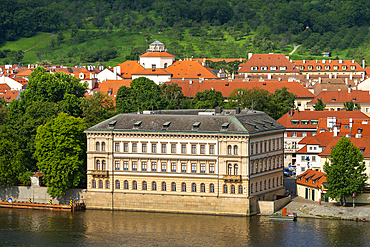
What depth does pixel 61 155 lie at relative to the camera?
4478 inches

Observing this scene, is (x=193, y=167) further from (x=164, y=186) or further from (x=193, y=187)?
(x=164, y=186)

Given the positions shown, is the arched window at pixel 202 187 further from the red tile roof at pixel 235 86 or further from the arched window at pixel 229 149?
the red tile roof at pixel 235 86

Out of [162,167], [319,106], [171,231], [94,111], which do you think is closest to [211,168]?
[162,167]

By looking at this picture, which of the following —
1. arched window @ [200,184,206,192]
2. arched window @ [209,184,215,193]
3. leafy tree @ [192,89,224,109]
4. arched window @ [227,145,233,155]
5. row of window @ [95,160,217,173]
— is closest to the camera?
arched window @ [227,145,233,155]

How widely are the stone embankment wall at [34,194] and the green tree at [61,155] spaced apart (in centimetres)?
133

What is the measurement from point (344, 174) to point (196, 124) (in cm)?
2064

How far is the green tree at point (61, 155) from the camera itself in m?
113

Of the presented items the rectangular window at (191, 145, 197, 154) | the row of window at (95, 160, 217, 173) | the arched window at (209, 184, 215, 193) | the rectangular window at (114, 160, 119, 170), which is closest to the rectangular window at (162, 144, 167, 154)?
the row of window at (95, 160, 217, 173)

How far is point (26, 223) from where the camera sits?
105562 mm

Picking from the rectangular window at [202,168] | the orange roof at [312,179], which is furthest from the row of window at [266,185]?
the rectangular window at [202,168]

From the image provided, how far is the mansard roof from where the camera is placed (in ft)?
349

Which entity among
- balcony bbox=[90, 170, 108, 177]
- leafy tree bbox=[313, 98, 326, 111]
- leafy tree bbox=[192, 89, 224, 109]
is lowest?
balcony bbox=[90, 170, 108, 177]

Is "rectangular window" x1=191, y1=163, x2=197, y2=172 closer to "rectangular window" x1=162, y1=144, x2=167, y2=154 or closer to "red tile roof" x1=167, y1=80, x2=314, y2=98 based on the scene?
"rectangular window" x1=162, y1=144, x2=167, y2=154

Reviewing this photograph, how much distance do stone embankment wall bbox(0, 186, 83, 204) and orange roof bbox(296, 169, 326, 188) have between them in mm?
31964
